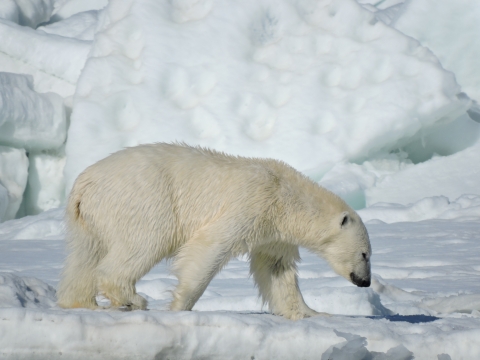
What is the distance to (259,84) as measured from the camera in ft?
27.7

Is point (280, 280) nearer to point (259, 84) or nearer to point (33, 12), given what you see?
point (259, 84)

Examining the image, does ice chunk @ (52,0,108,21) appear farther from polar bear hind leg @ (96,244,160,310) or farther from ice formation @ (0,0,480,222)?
polar bear hind leg @ (96,244,160,310)

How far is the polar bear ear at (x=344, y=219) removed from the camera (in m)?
3.21

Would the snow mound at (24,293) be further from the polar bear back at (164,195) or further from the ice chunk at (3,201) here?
the ice chunk at (3,201)

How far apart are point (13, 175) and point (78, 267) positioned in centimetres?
630

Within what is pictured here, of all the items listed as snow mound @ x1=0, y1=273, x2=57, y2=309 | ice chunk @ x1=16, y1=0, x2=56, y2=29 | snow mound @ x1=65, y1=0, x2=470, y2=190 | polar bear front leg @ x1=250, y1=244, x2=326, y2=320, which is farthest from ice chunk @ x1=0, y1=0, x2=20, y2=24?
polar bear front leg @ x1=250, y1=244, x2=326, y2=320

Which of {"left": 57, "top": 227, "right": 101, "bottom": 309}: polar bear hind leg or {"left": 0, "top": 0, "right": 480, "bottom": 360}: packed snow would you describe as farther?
{"left": 0, "top": 0, "right": 480, "bottom": 360}: packed snow

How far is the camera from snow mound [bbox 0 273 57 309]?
2.91 meters

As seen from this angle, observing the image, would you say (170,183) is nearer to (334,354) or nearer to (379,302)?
(334,354)

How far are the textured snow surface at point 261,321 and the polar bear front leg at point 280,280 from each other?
15 centimetres

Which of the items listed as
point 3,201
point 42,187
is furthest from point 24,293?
point 42,187

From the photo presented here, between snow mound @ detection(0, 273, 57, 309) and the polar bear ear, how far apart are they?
4.98ft

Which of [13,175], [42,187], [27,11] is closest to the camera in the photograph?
[13,175]

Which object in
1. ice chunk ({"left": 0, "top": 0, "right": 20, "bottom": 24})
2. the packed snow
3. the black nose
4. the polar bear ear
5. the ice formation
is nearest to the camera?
the polar bear ear
